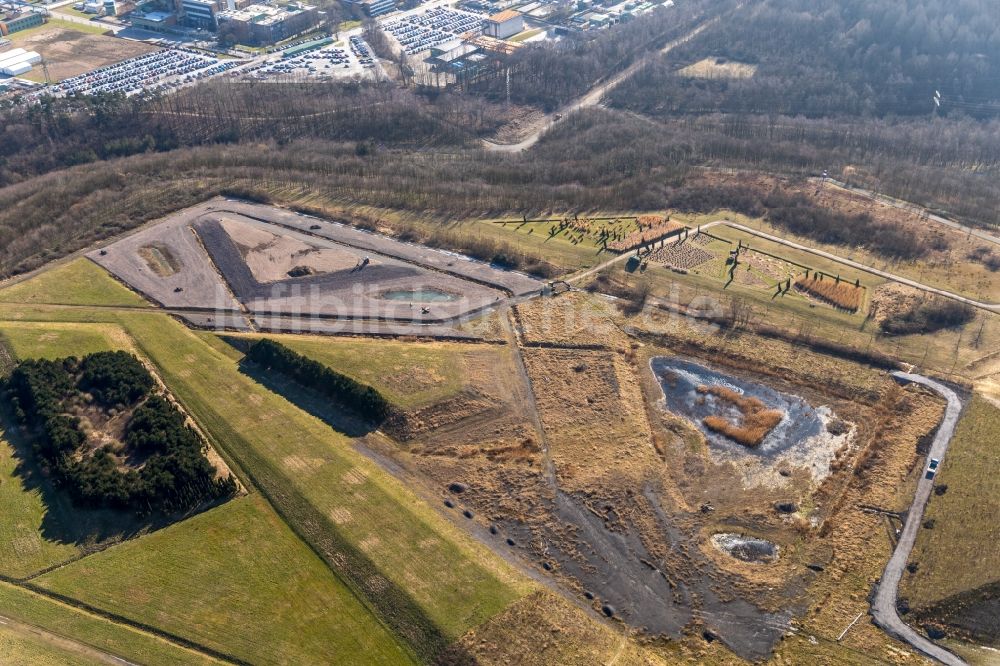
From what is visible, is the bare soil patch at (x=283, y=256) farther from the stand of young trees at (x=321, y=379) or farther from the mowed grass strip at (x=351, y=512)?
the mowed grass strip at (x=351, y=512)

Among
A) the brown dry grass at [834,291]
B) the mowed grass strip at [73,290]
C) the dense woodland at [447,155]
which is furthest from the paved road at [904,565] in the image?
the mowed grass strip at [73,290]

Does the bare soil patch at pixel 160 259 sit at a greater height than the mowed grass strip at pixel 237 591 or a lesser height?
greater

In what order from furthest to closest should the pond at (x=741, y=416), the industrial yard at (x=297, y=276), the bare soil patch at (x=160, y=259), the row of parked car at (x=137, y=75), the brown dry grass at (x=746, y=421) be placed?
the row of parked car at (x=137, y=75), the bare soil patch at (x=160, y=259), the industrial yard at (x=297, y=276), the brown dry grass at (x=746, y=421), the pond at (x=741, y=416)

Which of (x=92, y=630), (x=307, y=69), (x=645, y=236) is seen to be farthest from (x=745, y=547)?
(x=307, y=69)

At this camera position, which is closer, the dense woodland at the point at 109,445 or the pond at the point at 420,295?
the dense woodland at the point at 109,445

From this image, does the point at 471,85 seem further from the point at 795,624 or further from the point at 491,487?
the point at 795,624

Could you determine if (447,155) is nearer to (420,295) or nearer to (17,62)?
A: (420,295)

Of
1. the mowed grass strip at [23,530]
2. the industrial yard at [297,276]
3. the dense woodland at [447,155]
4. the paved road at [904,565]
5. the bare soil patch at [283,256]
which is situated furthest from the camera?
the dense woodland at [447,155]

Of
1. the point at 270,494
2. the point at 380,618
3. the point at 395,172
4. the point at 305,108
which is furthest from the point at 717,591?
the point at 305,108
